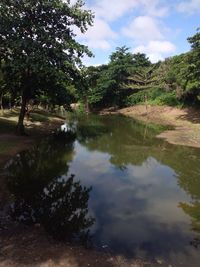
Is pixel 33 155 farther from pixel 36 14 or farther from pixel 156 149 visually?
pixel 36 14

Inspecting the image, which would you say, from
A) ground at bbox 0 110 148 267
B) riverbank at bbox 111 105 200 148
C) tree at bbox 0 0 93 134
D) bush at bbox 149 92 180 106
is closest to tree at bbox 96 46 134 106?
riverbank at bbox 111 105 200 148

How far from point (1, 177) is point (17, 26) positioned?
17439mm

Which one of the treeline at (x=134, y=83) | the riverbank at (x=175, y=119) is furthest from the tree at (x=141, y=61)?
the riverbank at (x=175, y=119)

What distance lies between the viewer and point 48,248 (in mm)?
12164

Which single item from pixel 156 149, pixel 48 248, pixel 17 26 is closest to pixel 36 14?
pixel 17 26

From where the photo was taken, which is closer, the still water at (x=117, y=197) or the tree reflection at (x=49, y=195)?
the still water at (x=117, y=197)

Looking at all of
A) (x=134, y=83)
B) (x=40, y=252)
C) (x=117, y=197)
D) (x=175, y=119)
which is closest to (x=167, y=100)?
(x=175, y=119)

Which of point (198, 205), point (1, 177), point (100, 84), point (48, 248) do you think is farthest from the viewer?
point (100, 84)

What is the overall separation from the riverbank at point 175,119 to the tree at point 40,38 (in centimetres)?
1409

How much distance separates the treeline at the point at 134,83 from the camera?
74.1 metres

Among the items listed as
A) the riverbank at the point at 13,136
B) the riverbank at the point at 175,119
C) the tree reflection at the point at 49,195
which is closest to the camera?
the tree reflection at the point at 49,195

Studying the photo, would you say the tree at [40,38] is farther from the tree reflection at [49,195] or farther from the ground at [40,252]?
the ground at [40,252]

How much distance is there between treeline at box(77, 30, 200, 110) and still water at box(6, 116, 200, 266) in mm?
38916

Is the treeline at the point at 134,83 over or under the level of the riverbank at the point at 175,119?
over
